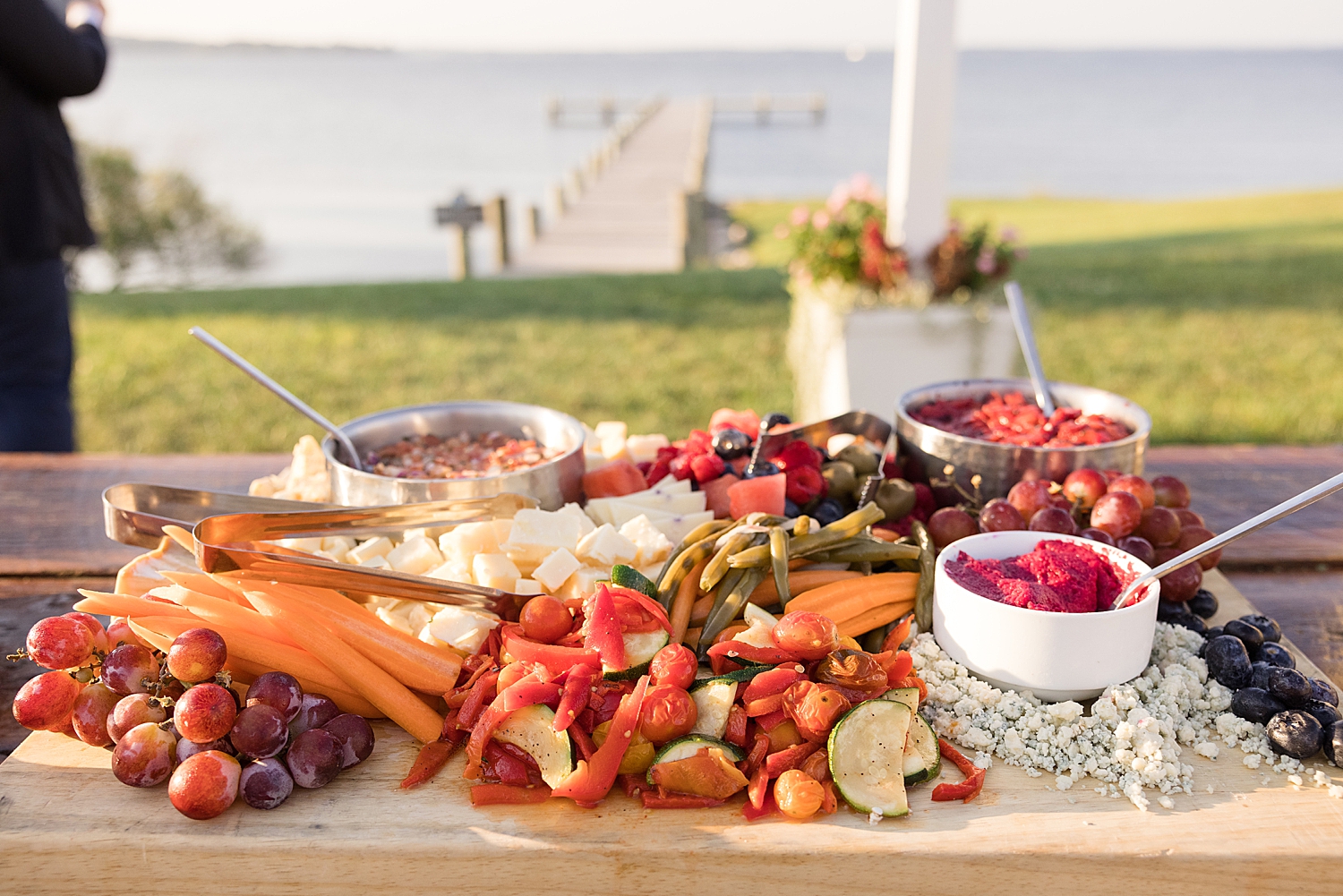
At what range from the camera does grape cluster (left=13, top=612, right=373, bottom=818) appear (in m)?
1.36

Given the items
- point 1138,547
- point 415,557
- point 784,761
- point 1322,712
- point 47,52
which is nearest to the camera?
point 784,761

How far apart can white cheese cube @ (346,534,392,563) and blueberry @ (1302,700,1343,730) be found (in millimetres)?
1552

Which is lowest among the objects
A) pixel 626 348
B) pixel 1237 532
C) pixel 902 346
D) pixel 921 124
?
pixel 626 348

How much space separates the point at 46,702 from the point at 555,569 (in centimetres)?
78

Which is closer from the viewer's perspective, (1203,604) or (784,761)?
(784,761)

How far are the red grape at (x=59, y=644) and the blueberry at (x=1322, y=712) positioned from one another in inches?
74.9

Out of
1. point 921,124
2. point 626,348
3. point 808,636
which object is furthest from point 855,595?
point 626,348

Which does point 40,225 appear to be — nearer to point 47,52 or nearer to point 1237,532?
point 47,52

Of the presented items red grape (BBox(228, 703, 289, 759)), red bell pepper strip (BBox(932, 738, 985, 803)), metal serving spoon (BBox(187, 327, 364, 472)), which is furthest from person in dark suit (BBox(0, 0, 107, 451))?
red bell pepper strip (BBox(932, 738, 985, 803))

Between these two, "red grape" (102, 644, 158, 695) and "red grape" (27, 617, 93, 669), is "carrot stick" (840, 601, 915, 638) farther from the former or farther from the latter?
"red grape" (27, 617, 93, 669)

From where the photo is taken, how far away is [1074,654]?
1520mm

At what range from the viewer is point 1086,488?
76.7 inches

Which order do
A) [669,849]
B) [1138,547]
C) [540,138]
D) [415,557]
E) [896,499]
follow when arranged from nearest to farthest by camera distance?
[669,849], [415,557], [1138,547], [896,499], [540,138]

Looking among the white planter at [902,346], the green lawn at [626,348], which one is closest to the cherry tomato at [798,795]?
the white planter at [902,346]
